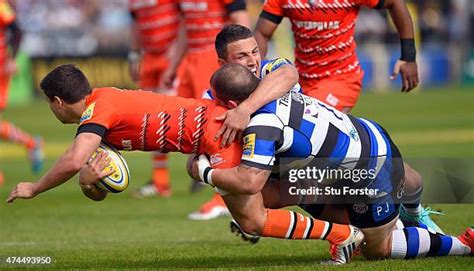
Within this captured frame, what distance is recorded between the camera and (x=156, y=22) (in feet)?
43.2

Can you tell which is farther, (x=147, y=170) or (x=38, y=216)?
(x=147, y=170)

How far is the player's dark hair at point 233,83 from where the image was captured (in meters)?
7.22

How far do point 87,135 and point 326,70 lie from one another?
10.1ft

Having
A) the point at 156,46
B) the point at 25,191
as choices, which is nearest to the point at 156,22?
the point at 156,46

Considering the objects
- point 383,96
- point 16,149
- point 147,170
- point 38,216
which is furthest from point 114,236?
point 383,96

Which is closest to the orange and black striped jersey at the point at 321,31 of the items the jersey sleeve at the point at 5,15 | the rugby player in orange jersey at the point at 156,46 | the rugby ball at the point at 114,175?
the rugby ball at the point at 114,175

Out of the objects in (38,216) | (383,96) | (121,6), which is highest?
(38,216)

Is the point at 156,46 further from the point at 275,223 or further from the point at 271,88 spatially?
the point at 275,223

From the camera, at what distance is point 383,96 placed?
101ft

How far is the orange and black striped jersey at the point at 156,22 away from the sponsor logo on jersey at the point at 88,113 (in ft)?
19.3

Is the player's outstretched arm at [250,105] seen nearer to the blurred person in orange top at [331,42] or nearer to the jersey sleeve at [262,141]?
the jersey sleeve at [262,141]

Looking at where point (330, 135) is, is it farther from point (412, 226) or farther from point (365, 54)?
point (365, 54)

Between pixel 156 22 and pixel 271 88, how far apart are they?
20.3 feet

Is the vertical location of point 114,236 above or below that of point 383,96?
above
